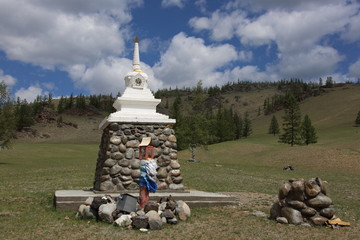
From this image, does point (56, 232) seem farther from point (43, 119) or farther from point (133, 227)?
point (43, 119)

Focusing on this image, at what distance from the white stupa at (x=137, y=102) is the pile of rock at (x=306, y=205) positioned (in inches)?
234

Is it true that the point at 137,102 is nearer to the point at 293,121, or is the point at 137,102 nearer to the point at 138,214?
the point at 138,214

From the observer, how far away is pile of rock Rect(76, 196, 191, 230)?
381 inches

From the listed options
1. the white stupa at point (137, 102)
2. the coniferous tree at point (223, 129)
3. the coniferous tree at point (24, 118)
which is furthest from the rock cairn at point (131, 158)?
the coniferous tree at point (24, 118)

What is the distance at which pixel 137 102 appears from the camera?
1541cm

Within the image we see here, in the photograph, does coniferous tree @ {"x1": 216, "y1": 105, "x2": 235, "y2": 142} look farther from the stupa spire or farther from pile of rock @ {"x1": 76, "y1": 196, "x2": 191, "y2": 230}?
pile of rock @ {"x1": 76, "y1": 196, "x2": 191, "y2": 230}

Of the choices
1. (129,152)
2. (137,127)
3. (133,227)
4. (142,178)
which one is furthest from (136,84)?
(133,227)

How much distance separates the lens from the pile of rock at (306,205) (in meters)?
10.4

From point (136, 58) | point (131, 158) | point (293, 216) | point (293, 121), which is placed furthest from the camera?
point (293, 121)

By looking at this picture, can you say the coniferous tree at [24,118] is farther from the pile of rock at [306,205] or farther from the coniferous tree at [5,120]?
the pile of rock at [306,205]

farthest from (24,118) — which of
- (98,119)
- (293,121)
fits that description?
(293,121)

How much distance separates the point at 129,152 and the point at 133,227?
14.5ft

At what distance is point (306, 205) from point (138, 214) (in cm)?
513

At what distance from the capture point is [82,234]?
29.5 feet
